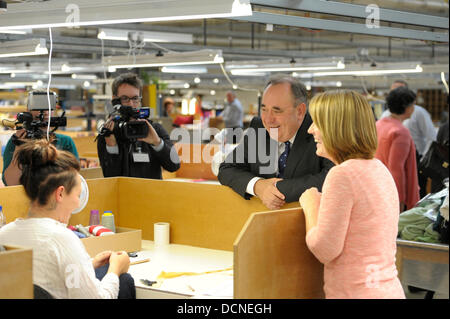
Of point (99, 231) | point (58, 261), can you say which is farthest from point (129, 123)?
point (58, 261)

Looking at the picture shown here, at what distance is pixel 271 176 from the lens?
3188 millimetres

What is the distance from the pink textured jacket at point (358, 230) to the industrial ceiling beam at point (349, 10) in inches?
70.8

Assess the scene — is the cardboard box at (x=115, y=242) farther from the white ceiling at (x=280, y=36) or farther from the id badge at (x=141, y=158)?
the white ceiling at (x=280, y=36)

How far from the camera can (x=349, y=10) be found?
13.7ft

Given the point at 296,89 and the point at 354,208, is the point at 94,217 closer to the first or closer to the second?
the point at 296,89

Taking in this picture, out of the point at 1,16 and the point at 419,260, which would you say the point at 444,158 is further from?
the point at 1,16

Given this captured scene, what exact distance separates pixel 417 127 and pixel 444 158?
2601mm

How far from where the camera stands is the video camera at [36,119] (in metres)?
3.91

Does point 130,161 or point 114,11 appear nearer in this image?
point 114,11

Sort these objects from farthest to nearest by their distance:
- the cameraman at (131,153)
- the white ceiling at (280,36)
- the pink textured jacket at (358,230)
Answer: the white ceiling at (280,36)
the cameraman at (131,153)
the pink textured jacket at (358,230)

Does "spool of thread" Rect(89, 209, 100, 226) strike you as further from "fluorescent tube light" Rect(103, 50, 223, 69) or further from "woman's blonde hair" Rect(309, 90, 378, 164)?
"fluorescent tube light" Rect(103, 50, 223, 69)

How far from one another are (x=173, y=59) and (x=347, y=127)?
4597mm

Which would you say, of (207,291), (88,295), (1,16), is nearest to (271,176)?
(207,291)

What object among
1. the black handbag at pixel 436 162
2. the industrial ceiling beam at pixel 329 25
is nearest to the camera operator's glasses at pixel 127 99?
the industrial ceiling beam at pixel 329 25
